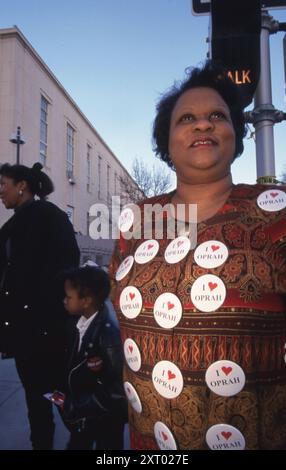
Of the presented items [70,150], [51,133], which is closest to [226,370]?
[51,133]

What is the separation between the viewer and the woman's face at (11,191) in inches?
103

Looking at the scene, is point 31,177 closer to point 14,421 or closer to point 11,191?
point 11,191

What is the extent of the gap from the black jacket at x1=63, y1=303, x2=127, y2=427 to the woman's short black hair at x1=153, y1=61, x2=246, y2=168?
3.86ft

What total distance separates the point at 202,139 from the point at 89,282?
142cm

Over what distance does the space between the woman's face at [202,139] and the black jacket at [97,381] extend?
1.17 m

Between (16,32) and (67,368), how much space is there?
17.9 meters

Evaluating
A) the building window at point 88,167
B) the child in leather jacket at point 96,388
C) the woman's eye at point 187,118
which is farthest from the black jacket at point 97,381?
the building window at point 88,167

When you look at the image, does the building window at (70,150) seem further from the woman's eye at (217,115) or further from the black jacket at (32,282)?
the woman's eye at (217,115)

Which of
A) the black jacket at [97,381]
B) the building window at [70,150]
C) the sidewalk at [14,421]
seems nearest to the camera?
the black jacket at [97,381]

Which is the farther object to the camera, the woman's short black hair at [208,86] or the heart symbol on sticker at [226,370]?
the woman's short black hair at [208,86]

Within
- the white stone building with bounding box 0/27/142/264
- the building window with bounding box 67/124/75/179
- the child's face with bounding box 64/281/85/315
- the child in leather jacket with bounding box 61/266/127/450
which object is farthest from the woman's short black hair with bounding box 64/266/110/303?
the building window with bounding box 67/124/75/179

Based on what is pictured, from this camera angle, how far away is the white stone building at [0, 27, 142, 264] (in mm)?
16000

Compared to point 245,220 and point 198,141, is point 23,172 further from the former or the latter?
point 245,220
